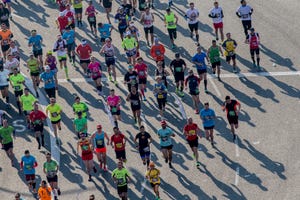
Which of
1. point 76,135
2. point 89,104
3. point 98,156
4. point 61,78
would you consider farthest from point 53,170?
point 61,78

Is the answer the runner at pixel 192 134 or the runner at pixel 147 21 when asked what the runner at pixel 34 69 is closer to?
the runner at pixel 147 21

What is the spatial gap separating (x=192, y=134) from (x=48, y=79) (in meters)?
7.70

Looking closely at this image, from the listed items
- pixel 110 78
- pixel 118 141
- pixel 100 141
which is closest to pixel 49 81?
pixel 110 78

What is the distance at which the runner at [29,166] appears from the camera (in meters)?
30.0

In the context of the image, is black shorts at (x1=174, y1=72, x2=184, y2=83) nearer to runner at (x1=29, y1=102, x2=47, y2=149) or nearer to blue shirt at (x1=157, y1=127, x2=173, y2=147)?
blue shirt at (x1=157, y1=127, x2=173, y2=147)

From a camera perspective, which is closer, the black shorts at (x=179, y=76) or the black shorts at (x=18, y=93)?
the black shorts at (x=18, y=93)

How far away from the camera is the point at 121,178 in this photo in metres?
28.8

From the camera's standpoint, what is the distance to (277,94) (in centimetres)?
3594

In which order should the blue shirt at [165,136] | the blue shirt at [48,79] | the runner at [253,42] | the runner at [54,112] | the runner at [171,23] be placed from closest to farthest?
the blue shirt at [165,136]
the runner at [54,112]
the blue shirt at [48,79]
the runner at [253,42]
the runner at [171,23]

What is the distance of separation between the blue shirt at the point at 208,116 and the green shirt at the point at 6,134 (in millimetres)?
7067

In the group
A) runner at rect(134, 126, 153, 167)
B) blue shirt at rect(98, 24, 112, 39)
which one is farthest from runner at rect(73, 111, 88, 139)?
blue shirt at rect(98, 24, 112, 39)

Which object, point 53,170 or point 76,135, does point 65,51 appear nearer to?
point 76,135

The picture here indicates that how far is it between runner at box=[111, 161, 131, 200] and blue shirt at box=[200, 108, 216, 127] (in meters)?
4.43

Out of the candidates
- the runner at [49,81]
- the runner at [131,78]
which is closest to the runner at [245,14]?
the runner at [131,78]
